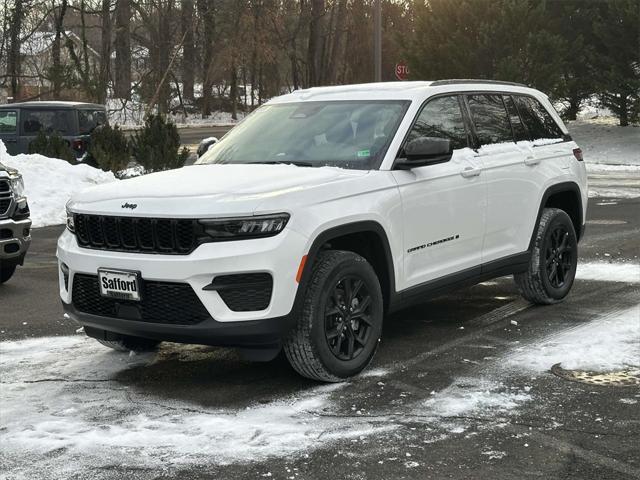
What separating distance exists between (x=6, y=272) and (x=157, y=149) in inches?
397

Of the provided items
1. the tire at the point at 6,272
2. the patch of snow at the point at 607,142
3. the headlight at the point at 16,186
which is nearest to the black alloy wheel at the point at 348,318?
the headlight at the point at 16,186

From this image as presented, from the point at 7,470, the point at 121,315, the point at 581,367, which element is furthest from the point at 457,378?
the point at 7,470

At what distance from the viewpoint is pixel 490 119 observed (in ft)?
23.1

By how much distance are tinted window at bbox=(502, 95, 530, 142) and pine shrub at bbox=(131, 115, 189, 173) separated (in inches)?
475

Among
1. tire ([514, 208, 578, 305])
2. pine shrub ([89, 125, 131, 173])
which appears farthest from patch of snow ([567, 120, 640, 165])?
tire ([514, 208, 578, 305])

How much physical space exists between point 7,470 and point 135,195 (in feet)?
5.73

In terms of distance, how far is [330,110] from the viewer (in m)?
6.43

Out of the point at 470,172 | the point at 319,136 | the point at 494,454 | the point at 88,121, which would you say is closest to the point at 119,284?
the point at 319,136

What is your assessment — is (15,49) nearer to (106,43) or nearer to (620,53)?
(106,43)

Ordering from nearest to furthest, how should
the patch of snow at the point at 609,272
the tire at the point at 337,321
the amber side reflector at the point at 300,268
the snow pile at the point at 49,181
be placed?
the amber side reflector at the point at 300,268 < the tire at the point at 337,321 < the patch of snow at the point at 609,272 < the snow pile at the point at 49,181

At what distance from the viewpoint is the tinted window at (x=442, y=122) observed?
6.26 meters

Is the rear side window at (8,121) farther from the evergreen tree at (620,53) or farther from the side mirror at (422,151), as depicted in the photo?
the evergreen tree at (620,53)

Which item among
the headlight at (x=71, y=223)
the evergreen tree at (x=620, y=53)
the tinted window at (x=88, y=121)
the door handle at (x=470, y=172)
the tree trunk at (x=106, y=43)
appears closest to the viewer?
the headlight at (x=71, y=223)

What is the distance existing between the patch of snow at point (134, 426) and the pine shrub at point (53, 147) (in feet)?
44.5
